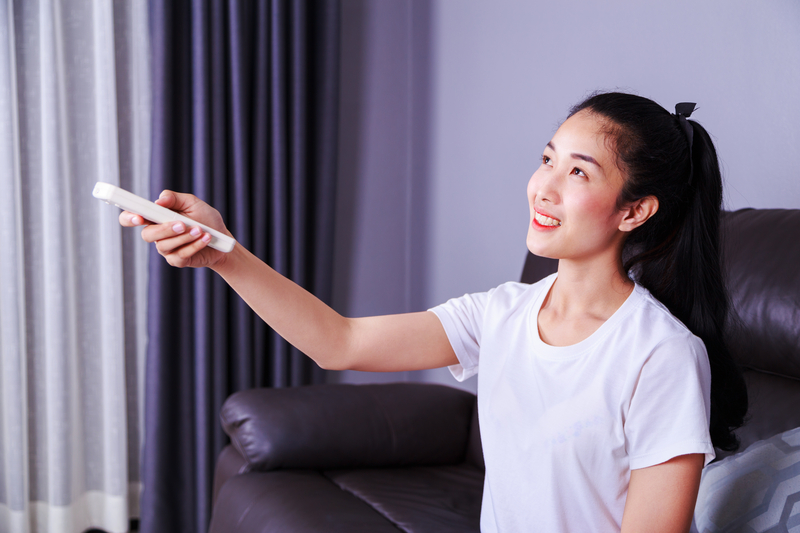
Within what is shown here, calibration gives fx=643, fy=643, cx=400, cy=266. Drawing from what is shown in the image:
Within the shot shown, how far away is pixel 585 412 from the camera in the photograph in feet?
2.99

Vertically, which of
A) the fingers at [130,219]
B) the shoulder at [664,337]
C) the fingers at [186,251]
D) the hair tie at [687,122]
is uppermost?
the hair tie at [687,122]

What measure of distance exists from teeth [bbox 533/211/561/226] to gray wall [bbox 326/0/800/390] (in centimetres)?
73

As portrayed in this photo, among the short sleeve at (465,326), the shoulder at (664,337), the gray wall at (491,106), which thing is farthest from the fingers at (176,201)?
the gray wall at (491,106)

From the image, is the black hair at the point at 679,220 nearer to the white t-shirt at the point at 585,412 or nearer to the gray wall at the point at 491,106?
the white t-shirt at the point at 585,412

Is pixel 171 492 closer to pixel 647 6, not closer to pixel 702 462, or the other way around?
pixel 702 462

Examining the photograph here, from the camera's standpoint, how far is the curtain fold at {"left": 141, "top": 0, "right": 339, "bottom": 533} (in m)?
2.10

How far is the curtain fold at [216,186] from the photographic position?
2.10 m

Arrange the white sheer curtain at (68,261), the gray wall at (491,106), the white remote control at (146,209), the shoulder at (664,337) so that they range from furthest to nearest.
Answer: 1. the white sheer curtain at (68,261)
2. the gray wall at (491,106)
3. the shoulder at (664,337)
4. the white remote control at (146,209)

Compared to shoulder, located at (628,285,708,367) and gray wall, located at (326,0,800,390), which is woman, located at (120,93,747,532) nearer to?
shoulder, located at (628,285,708,367)

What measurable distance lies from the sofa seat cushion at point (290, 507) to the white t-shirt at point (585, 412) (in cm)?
32

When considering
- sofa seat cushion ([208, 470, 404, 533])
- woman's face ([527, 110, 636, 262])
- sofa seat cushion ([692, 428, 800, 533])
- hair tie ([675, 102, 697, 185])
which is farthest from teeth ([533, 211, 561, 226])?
sofa seat cushion ([208, 470, 404, 533])

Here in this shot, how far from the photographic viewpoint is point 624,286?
3.32ft

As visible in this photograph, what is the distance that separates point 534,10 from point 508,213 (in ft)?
2.16

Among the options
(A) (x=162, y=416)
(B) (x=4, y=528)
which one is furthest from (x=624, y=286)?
(B) (x=4, y=528)
